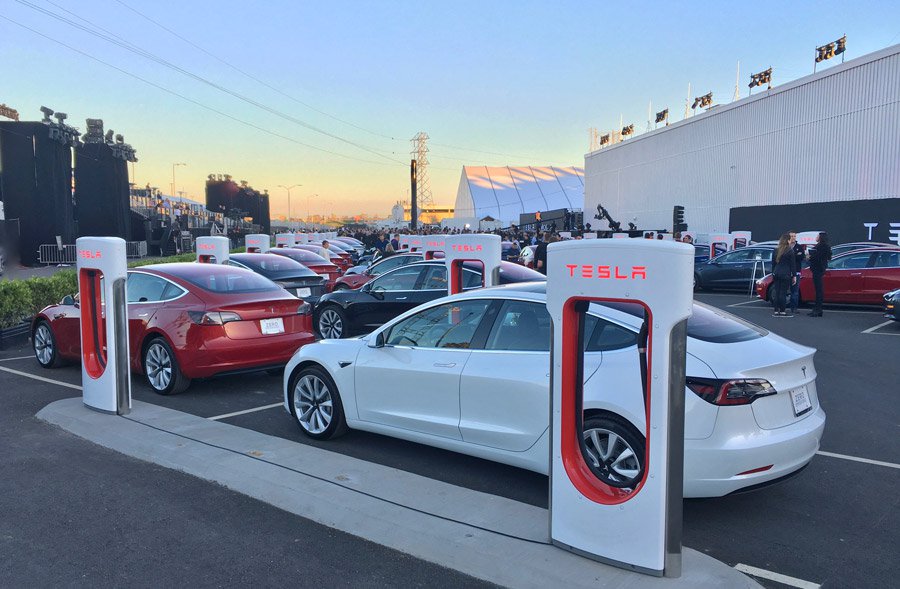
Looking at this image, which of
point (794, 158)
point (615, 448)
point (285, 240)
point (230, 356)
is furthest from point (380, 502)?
point (794, 158)

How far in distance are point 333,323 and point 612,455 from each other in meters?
8.16

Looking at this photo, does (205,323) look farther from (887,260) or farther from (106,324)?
(887,260)

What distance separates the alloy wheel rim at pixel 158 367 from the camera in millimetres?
7734

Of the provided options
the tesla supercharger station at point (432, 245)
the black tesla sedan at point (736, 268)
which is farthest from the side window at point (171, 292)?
the black tesla sedan at point (736, 268)

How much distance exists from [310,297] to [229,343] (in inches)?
211

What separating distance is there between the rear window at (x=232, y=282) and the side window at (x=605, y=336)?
4915 mm

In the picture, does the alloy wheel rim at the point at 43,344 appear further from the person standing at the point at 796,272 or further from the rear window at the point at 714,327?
the person standing at the point at 796,272

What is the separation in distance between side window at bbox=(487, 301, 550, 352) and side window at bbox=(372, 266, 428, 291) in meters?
6.39

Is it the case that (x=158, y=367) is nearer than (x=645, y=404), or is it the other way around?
(x=645, y=404)

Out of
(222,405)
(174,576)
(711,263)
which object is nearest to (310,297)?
(222,405)

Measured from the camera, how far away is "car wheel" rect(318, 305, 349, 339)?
11678 millimetres

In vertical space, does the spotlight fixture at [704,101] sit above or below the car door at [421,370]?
above

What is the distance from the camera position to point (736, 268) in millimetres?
19734

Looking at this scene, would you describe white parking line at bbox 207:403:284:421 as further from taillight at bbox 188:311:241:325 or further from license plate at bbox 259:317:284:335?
taillight at bbox 188:311:241:325
